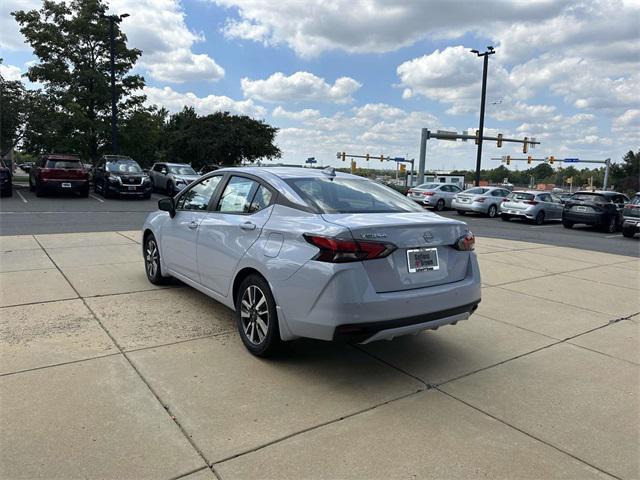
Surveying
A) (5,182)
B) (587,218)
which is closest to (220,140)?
(5,182)

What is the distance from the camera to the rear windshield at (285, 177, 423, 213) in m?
3.99

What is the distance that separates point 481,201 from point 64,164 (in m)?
18.4

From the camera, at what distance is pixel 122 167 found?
2172 cm

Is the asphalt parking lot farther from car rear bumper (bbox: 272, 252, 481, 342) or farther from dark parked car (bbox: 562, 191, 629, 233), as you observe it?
car rear bumper (bbox: 272, 252, 481, 342)

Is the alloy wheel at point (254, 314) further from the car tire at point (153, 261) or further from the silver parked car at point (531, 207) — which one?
the silver parked car at point (531, 207)

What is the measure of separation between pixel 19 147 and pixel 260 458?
29090 millimetres

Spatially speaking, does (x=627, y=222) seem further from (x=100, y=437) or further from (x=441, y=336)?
(x=100, y=437)

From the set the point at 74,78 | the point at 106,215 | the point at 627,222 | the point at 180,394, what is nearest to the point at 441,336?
the point at 180,394

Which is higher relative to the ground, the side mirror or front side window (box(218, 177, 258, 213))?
front side window (box(218, 177, 258, 213))

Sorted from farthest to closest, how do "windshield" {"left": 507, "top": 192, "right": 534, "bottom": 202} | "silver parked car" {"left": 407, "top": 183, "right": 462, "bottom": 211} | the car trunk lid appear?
"silver parked car" {"left": 407, "top": 183, "right": 462, "bottom": 211} → "windshield" {"left": 507, "top": 192, "right": 534, "bottom": 202} → the car trunk lid

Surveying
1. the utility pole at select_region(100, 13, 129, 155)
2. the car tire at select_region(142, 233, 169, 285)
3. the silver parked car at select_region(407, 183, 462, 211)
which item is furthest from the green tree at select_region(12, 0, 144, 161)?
the car tire at select_region(142, 233, 169, 285)

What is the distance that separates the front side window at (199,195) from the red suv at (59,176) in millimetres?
16928

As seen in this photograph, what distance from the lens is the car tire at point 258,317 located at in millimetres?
3797

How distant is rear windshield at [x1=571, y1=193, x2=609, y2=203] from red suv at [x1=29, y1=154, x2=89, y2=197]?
65.4 feet
